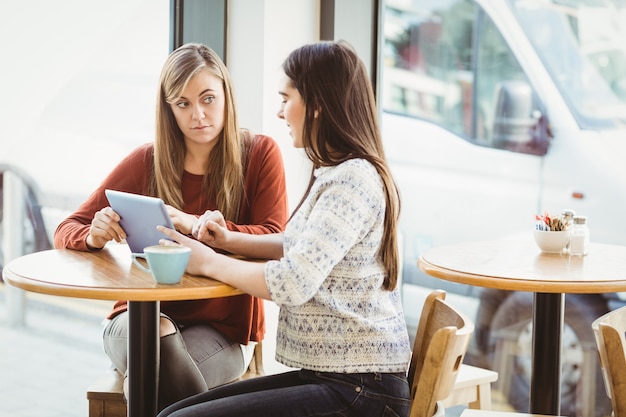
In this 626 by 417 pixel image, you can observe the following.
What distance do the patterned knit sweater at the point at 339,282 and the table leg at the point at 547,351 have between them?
2.13 ft

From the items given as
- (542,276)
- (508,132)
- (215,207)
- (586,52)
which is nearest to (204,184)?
(215,207)

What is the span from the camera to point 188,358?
Answer: 1986 millimetres

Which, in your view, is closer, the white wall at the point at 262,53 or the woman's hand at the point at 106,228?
the woman's hand at the point at 106,228

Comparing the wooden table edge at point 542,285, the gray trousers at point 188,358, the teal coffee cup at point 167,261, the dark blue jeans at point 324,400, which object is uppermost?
the teal coffee cup at point 167,261

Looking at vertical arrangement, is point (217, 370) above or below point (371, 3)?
below

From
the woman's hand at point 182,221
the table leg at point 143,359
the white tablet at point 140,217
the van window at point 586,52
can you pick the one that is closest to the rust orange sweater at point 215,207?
the woman's hand at point 182,221

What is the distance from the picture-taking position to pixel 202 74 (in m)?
2.27

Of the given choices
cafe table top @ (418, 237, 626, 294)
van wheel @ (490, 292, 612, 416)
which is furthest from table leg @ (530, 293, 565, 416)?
van wheel @ (490, 292, 612, 416)

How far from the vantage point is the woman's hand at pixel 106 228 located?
1.94 metres

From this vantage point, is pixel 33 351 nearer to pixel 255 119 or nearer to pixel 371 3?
pixel 255 119

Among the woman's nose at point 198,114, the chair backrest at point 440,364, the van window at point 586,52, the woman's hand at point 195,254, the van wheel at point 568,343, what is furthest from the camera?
the van wheel at point 568,343

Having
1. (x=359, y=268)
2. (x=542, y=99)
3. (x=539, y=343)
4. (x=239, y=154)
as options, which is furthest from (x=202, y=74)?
(x=542, y=99)

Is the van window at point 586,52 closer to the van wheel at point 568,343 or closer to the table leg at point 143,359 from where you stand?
the van wheel at point 568,343

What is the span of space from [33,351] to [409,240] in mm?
1729
